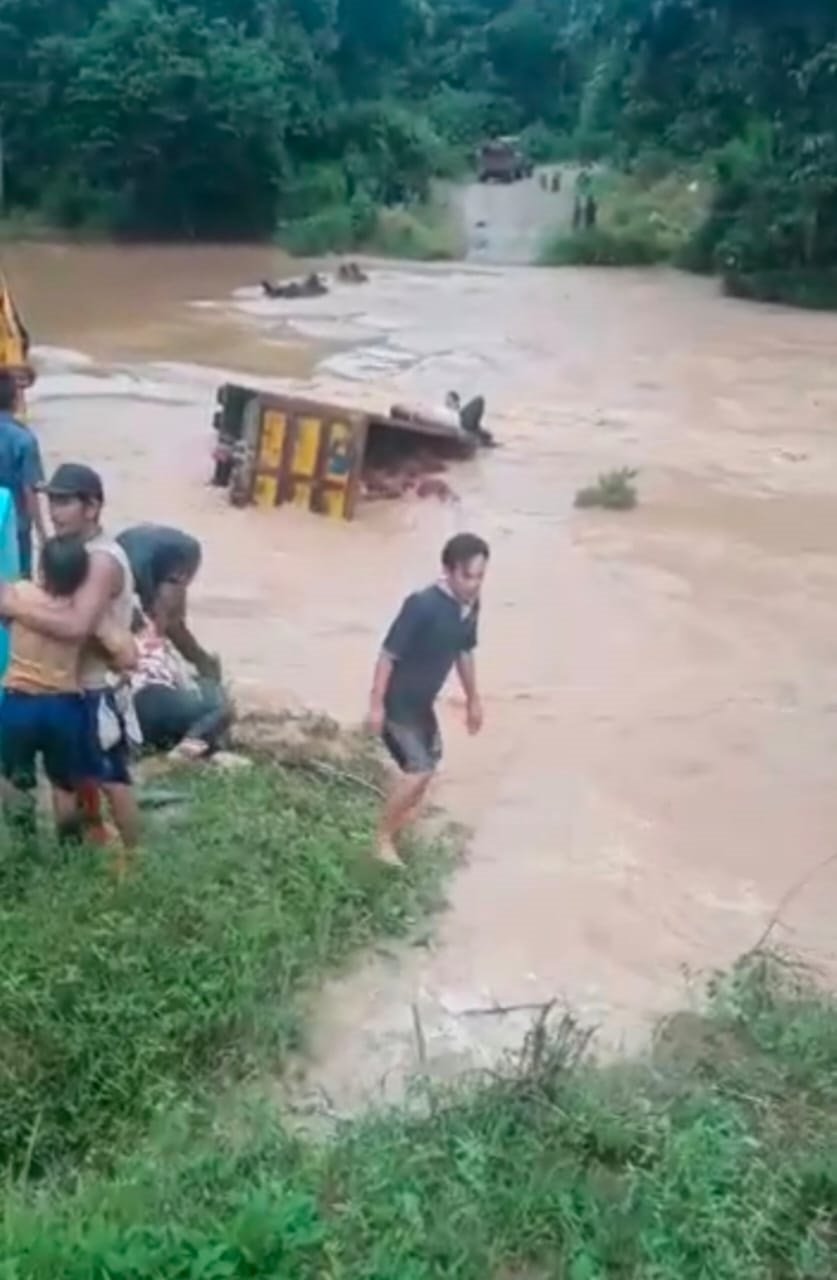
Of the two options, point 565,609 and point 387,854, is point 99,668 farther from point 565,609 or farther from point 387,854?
point 565,609

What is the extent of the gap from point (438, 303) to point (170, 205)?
389 inches

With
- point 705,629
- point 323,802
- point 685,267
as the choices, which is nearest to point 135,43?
point 685,267

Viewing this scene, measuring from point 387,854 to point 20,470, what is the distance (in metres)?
2.04

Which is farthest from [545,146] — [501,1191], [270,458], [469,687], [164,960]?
[501,1191]

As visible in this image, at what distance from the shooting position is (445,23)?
168 feet

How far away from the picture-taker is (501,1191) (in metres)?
3.86

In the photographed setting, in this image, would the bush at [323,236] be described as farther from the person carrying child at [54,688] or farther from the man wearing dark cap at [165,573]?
the person carrying child at [54,688]

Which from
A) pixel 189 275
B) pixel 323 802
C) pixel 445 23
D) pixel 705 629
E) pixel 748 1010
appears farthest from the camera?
pixel 445 23

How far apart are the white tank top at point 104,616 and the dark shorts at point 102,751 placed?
0.12ft

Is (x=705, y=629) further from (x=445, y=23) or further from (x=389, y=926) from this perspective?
(x=445, y=23)

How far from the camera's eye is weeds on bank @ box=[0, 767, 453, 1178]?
420 centimetres

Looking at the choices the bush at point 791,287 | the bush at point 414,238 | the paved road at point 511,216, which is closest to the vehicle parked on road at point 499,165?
the paved road at point 511,216

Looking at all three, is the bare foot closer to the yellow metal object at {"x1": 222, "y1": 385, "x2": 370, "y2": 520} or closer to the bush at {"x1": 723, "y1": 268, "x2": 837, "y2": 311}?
the yellow metal object at {"x1": 222, "y1": 385, "x2": 370, "y2": 520}

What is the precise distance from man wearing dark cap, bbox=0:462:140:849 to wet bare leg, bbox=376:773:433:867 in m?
0.85
